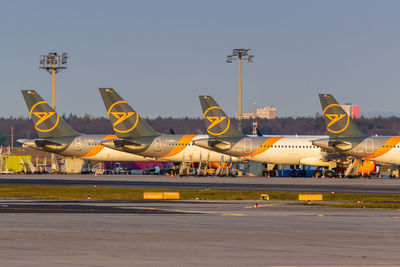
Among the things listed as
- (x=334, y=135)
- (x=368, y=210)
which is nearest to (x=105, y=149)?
(x=334, y=135)

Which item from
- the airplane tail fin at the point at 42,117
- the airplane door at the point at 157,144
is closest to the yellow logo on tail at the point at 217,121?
the airplane door at the point at 157,144

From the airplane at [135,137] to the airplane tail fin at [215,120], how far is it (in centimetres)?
728

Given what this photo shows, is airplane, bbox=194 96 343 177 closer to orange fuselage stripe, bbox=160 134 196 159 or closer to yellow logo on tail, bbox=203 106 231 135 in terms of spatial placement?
yellow logo on tail, bbox=203 106 231 135

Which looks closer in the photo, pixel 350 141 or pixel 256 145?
pixel 350 141

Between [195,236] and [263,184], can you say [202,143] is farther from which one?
[195,236]

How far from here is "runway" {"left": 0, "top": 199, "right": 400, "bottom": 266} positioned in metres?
23.7

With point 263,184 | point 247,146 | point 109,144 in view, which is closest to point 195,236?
point 263,184

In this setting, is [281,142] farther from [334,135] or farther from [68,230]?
[68,230]

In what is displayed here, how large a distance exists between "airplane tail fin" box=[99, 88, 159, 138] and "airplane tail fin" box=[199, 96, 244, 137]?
33.5ft

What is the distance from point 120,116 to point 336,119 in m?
30.7

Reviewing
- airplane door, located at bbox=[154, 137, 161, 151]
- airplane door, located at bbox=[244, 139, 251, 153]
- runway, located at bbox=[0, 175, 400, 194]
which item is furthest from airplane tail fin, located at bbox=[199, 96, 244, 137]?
runway, located at bbox=[0, 175, 400, 194]

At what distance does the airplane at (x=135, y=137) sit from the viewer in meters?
117

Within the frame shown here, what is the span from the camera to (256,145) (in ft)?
379

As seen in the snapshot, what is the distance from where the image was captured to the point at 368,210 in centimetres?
4656
